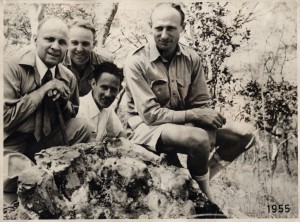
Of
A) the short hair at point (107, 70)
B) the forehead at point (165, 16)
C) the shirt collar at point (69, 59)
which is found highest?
the forehead at point (165, 16)

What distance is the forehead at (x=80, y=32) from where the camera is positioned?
5.64 metres

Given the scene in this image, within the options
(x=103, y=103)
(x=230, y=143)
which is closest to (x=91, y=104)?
(x=103, y=103)

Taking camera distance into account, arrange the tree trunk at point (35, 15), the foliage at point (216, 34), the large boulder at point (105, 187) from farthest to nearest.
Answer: the foliage at point (216, 34) < the tree trunk at point (35, 15) < the large boulder at point (105, 187)

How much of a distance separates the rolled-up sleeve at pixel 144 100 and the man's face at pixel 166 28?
326mm

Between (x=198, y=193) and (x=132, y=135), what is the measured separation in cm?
94

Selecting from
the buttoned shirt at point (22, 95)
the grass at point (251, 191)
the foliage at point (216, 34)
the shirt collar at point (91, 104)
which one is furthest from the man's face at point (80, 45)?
the grass at point (251, 191)

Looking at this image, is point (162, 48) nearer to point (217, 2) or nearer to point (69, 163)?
point (217, 2)

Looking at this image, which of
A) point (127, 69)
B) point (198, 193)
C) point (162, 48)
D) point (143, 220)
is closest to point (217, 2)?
point (162, 48)

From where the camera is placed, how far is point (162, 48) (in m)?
5.70

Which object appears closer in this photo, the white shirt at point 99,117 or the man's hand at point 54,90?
the man's hand at point 54,90

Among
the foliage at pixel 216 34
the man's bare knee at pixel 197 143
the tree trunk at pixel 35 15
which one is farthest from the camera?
the foliage at pixel 216 34

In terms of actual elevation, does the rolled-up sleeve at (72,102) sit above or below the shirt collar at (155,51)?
below

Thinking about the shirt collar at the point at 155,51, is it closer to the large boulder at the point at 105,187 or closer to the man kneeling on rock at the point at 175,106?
the man kneeling on rock at the point at 175,106

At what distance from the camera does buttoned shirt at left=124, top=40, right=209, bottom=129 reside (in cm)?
561
